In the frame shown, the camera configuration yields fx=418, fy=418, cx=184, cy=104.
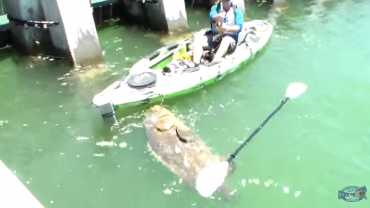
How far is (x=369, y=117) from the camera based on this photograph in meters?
7.02

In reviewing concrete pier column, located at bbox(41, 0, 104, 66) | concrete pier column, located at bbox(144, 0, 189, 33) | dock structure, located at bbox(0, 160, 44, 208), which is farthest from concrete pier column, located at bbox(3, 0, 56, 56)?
dock structure, located at bbox(0, 160, 44, 208)

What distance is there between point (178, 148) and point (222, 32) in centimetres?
321

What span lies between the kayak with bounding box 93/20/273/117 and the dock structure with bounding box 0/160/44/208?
2.80 meters

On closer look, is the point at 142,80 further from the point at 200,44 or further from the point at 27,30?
the point at 27,30

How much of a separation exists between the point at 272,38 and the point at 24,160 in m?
6.34

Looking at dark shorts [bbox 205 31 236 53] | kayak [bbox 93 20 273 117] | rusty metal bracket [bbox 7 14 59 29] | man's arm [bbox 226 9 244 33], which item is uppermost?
rusty metal bracket [bbox 7 14 59 29]

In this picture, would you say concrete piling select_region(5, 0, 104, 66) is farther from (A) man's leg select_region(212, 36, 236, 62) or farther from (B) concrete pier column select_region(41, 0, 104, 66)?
(A) man's leg select_region(212, 36, 236, 62)

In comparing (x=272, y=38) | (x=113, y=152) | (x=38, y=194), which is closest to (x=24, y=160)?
(x=38, y=194)

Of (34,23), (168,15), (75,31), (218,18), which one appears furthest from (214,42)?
(34,23)

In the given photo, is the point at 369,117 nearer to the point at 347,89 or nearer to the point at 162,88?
the point at 347,89

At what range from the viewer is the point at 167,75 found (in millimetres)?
7504

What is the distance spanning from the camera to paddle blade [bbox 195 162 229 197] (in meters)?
4.82

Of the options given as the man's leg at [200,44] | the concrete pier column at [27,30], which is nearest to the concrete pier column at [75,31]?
the concrete pier column at [27,30]

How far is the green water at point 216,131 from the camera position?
218 inches
